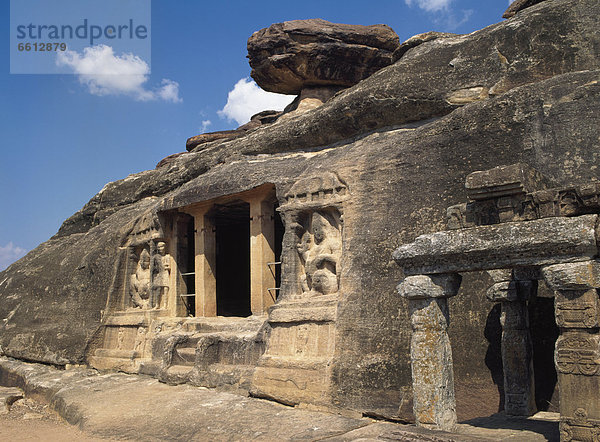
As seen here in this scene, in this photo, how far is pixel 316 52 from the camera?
16.0 meters

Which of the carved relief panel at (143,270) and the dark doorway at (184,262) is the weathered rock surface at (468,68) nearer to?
the dark doorway at (184,262)

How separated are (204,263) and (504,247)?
7.57 m

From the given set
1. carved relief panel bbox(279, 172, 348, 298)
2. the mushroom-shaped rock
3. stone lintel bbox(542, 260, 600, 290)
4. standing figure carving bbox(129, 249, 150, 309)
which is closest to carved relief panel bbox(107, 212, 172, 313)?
standing figure carving bbox(129, 249, 150, 309)

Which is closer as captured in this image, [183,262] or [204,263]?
[204,263]

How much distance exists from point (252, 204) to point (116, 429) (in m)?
4.46

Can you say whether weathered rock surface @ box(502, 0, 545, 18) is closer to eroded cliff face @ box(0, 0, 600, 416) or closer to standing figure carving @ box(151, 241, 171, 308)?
eroded cliff face @ box(0, 0, 600, 416)

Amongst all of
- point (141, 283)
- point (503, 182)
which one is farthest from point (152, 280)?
point (503, 182)

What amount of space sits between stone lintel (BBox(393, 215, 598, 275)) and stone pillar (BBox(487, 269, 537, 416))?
4.15ft

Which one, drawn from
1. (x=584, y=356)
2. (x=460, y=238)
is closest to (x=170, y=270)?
(x=460, y=238)

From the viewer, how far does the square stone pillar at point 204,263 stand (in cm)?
1159

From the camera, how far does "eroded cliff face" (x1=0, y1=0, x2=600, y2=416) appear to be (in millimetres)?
7008

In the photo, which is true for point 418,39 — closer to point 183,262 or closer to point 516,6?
point 516,6

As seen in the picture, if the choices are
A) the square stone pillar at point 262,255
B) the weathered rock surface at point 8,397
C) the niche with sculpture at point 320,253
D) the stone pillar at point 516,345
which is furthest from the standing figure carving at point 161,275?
the stone pillar at point 516,345

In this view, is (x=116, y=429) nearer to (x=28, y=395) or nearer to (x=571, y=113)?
(x=28, y=395)
